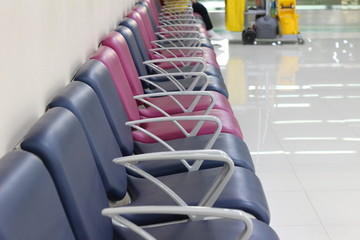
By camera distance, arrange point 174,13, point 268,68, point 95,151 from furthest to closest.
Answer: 1. point 174,13
2. point 268,68
3. point 95,151

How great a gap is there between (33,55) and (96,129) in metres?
0.37

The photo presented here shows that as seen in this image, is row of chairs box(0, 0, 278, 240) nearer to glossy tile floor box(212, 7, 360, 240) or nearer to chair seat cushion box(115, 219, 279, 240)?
chair seat cushion box(115, 219, 279, 240)

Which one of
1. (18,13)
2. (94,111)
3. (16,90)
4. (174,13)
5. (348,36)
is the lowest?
(348,36)

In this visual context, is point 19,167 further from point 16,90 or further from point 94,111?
point 94,111

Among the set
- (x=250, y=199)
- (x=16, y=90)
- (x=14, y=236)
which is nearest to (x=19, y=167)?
(x=14, y=236)

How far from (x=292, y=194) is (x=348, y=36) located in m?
6.69

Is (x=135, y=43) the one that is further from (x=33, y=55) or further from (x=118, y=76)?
(x=33, y=55)

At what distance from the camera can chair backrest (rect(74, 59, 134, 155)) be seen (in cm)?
271

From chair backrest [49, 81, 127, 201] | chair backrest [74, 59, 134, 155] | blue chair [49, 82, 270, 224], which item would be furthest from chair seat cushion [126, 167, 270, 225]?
chair backrest [74, 59, 134, 155]

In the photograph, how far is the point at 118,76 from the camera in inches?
128

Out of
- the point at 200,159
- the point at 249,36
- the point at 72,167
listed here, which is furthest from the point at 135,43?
the point at 249,36

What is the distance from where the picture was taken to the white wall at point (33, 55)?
1.95 meters

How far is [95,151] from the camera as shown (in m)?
2.35

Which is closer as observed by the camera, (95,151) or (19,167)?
(19,167)
